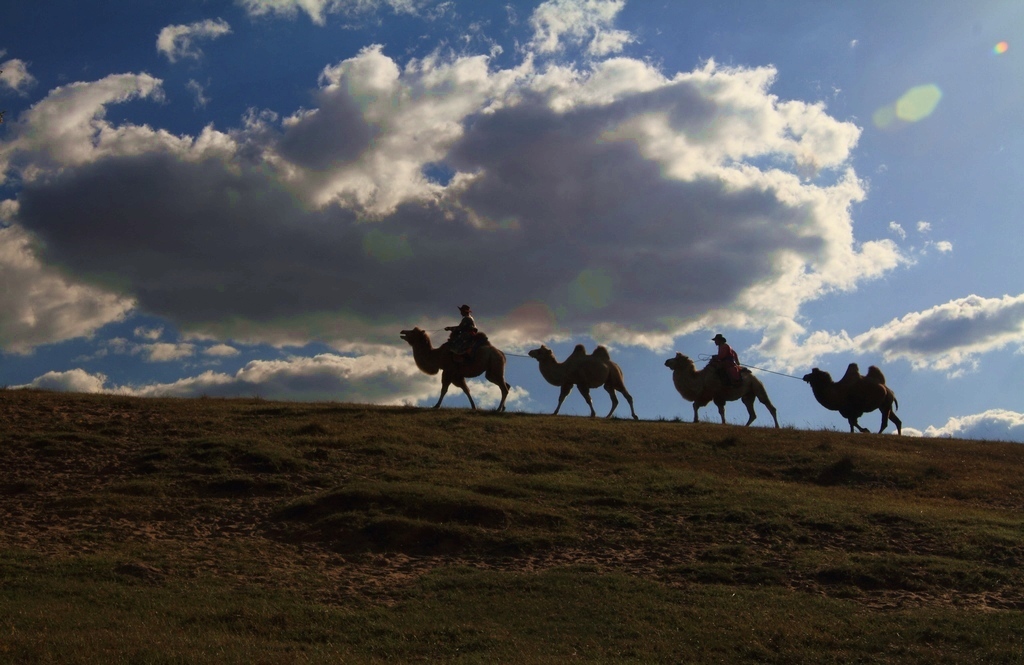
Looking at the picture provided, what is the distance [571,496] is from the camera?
60.1ft

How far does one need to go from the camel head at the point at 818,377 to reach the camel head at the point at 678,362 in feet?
14.2

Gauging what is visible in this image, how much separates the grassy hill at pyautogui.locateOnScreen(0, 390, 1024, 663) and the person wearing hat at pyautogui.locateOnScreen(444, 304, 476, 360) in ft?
9.35

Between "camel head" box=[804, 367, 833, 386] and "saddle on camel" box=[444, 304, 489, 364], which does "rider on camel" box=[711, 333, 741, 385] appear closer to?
"camel head" box=[804, 367, 833, 386]

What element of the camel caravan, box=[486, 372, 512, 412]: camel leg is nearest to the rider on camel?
the camel caravan

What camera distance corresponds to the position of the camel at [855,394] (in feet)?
104

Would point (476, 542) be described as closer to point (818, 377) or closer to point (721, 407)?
point (721, 407)

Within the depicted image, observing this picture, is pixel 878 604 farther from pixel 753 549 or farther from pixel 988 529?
pixel 988 529

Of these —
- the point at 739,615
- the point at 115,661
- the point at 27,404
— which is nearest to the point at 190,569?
the point at 115,661

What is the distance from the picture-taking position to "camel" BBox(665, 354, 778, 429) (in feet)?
100

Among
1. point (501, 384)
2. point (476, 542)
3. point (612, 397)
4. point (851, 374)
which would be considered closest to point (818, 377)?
point (851, 374)

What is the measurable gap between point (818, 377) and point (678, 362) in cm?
484

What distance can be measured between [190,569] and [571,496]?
737cm

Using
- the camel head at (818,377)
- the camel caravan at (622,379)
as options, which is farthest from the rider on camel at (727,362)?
the camel head at (818,377)

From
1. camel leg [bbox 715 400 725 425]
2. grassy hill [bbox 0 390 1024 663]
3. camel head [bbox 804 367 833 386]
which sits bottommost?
grassy hill [bbox 0 390 1024 663]
